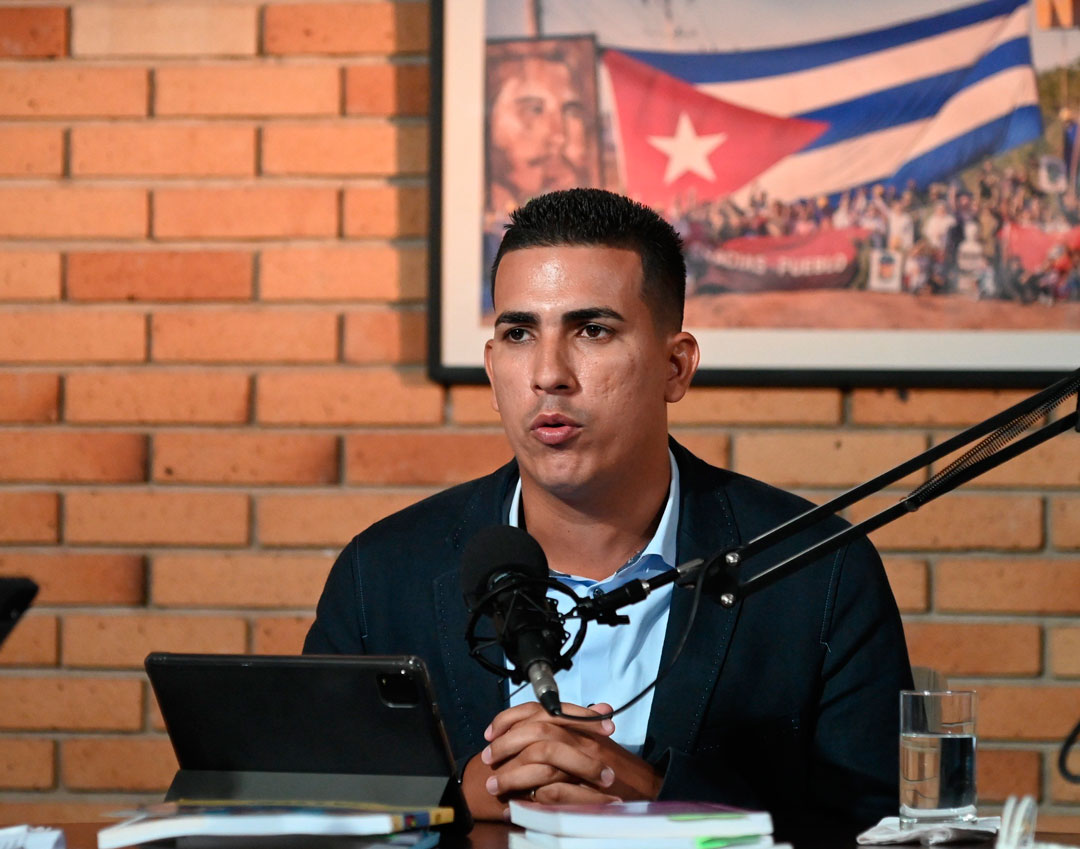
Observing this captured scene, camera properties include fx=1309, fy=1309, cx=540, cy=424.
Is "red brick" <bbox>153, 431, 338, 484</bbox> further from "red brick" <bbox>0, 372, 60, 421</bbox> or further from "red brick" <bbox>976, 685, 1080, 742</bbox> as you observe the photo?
"red brick" <bbox>976, 685, 1080, 742</bbox>

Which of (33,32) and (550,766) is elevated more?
(33,32)

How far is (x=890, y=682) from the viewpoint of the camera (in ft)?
5.49

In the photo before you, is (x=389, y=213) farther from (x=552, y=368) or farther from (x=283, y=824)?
(x=283, y=824)

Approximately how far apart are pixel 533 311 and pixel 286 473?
0.76 metres

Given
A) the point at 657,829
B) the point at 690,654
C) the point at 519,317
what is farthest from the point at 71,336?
the point at 657,829

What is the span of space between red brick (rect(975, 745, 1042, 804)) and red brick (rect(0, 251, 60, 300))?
1.77 metres

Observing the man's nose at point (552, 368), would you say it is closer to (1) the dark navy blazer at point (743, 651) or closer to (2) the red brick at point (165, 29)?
(1) the dark navy blazer at point (743, 651)

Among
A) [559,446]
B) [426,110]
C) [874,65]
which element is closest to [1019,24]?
[874,65]

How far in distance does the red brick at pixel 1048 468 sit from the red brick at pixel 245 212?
47.3 inches

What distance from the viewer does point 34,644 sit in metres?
2.28

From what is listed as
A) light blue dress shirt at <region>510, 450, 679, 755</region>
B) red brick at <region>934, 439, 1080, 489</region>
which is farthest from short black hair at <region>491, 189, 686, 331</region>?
red brick at <region>934, 439, 1080, 489</region>

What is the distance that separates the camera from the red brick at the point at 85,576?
7.44ft

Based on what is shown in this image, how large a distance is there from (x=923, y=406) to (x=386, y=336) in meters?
0.91

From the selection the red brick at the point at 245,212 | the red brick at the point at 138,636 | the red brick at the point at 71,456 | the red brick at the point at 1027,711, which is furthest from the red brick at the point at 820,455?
the red brick at the point at 71,456
